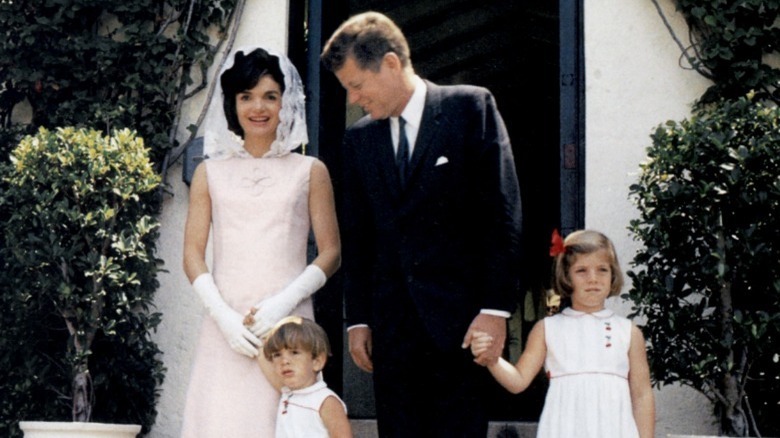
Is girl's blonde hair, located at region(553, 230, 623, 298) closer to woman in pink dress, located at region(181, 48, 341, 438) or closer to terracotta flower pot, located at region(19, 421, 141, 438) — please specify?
woman in pink dress, located at region(181, 48, 341, 438)

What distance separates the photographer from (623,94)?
492cm

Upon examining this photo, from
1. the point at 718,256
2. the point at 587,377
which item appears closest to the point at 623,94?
the point at 718,256

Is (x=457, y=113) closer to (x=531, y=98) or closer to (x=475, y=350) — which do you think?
Result: (x=475, y=350)

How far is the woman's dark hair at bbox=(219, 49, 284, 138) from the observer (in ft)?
12.6

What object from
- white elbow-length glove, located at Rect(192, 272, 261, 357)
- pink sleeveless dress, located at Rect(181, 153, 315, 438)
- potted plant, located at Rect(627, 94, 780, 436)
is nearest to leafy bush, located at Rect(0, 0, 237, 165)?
pink sleeveless dress, located at Rect(181, 153, 315, 438)

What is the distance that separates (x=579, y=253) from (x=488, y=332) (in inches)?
26.0

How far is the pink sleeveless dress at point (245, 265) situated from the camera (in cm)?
365

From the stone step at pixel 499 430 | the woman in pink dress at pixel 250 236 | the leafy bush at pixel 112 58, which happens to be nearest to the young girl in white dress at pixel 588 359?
the woman in pink dress at pixel 250 236

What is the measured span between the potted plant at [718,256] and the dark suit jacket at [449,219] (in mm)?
997

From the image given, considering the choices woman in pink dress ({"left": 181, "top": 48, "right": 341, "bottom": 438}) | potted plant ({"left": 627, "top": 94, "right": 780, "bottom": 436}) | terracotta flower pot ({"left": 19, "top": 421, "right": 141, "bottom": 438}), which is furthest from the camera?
terracotta flower pot ({"left": 19, "top": 421, "right": 141, "bottom": 438})

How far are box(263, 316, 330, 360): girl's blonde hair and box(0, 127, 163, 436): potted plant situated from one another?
1.18 m

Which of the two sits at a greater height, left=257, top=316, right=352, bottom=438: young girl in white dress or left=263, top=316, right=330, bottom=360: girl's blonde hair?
left=263, top=316, right=330, bottom=360: girl's blonde hair

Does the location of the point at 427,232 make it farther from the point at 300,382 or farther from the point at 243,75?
the point at 243,75

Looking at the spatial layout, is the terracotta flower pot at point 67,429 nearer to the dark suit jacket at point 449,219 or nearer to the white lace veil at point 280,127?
the white lace veil at point 280,127
